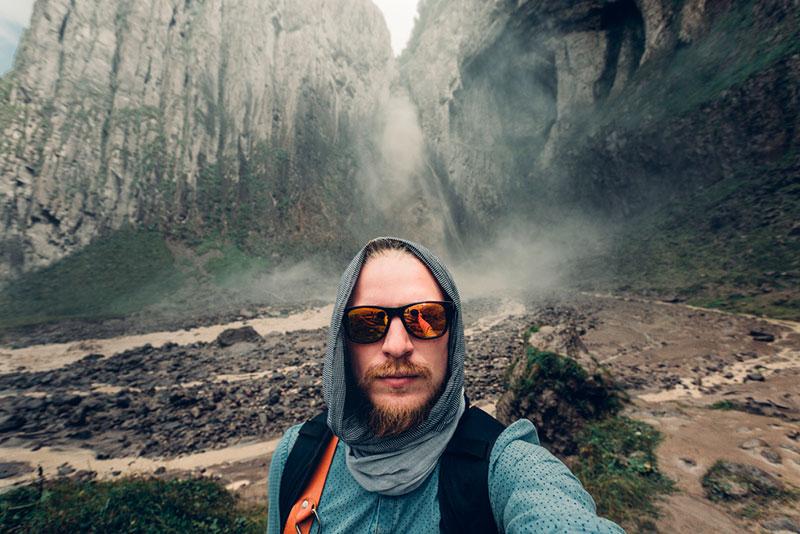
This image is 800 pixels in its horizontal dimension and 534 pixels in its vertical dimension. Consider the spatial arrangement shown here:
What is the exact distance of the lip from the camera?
1632 millimetres

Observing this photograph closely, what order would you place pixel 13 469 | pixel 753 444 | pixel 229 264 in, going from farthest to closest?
pixel 229 264 < pixel 13 469 < pixel 753 444

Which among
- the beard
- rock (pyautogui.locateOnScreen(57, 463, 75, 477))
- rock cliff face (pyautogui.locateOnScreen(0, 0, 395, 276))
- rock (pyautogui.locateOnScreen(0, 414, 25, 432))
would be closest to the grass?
rock cliff face (pyautogui.locateOnScreen(0, 0, 395, 276))

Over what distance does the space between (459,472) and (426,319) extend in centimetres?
70

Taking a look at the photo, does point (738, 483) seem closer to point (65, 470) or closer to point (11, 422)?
point (65, 470)

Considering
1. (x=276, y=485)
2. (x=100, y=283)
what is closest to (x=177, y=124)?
(x=100, y=283)

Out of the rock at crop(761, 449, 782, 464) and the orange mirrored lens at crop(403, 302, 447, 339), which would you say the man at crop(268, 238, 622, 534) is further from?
the rock at crop(761, 449, 782, 464)

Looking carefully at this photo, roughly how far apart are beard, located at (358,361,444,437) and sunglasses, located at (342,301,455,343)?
0.53ft

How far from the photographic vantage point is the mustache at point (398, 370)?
5.42 ft

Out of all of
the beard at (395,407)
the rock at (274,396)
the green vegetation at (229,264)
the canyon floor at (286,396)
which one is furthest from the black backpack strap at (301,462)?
the green vegetation at (229,264)

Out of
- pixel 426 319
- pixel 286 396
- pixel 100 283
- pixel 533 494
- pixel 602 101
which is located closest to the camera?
pixel 533 494

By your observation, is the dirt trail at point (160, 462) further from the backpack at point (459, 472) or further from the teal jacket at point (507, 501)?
the teal jacket at point (507, 501)

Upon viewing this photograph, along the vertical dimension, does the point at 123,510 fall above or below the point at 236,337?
above

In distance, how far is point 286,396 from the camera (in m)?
9.73

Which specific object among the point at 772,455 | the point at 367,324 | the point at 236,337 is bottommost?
the point at 236,337
